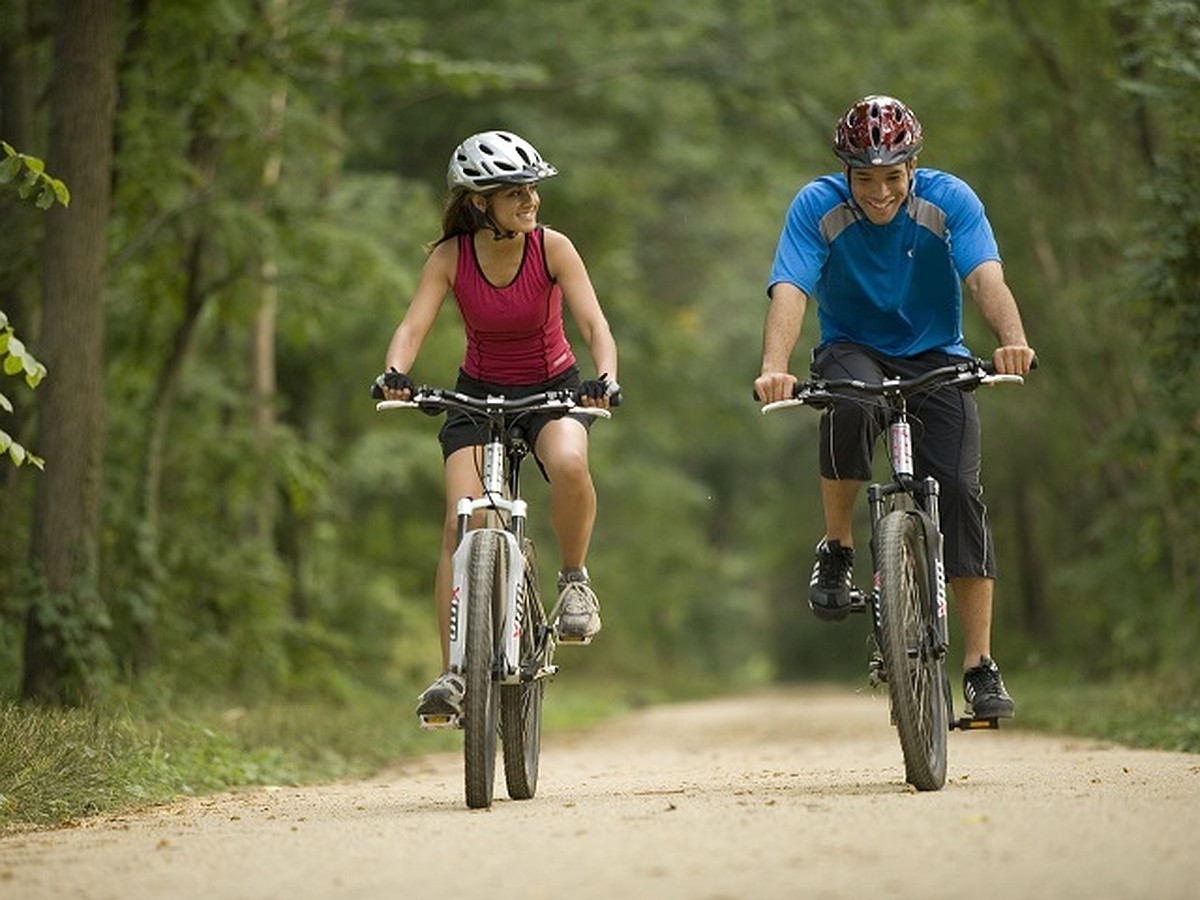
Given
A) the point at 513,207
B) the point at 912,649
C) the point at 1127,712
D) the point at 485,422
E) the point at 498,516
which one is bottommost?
the point at 1127,712

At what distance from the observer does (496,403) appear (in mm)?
8422

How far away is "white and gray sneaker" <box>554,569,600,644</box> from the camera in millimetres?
8734

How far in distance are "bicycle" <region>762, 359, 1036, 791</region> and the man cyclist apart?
0.54 feet

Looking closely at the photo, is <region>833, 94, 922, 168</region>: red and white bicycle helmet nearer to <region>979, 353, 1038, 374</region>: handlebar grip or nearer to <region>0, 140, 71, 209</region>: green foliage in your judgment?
<region>979, 353, 1038, 374</region>: handlebar grip

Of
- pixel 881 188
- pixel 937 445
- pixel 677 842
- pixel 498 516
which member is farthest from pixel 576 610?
pixel 677 842

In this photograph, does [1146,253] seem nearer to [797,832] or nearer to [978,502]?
[978,502]

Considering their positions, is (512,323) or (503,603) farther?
(512,323)

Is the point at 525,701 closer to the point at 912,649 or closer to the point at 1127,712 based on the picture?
the point at 912,649

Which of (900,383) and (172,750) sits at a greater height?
(900,383)

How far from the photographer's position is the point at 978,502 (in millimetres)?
8758

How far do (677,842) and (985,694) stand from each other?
2486 mm

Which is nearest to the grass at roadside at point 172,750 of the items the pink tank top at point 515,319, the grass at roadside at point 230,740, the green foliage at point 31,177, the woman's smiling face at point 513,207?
the grass at roadside at point 230,740

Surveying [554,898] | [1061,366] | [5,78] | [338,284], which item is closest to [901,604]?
[554,898]

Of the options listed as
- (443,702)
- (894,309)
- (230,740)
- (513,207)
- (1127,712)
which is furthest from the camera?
(1127,712)
